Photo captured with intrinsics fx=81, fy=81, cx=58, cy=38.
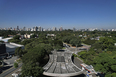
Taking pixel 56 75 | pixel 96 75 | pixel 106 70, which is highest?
pixel 106 70

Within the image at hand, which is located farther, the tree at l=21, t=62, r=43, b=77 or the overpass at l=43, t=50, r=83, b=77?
the overpass at l=43, t=50, r=83, b=77

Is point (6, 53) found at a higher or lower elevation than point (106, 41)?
lower

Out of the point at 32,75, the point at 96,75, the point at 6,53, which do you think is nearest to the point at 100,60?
the point at 96,75

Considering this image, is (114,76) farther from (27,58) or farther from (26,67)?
(27,58)

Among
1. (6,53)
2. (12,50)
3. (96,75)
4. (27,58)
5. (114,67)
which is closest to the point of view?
(114,67)

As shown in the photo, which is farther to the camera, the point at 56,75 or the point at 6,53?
the point at 6,53

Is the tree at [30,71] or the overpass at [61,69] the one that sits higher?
the tree at [30,71]

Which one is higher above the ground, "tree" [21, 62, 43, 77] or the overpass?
"tree" [21, 62, 43, 77]

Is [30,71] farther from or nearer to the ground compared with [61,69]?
farther from the ground

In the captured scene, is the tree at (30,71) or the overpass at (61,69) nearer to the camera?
the tree at (30,71)

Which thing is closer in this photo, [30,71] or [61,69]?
[30,71]

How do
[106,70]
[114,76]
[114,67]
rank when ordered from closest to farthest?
[114,76] → [114,67] → [106,70]
